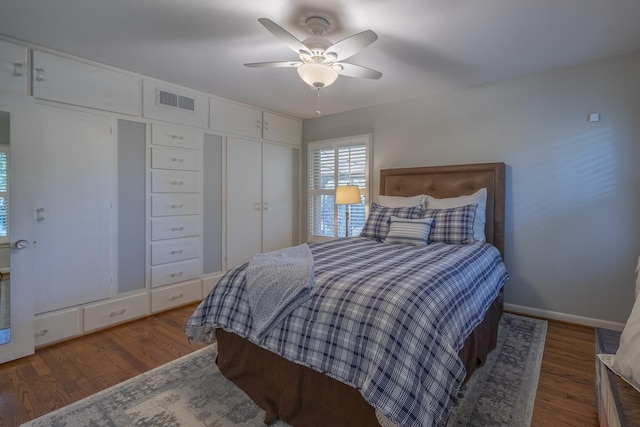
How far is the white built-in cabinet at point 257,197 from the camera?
12.9ft

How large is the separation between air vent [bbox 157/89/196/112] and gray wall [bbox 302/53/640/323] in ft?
A: 9.23

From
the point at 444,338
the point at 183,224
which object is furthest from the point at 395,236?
the point at 183,224

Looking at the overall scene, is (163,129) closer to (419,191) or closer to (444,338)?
(419,191)

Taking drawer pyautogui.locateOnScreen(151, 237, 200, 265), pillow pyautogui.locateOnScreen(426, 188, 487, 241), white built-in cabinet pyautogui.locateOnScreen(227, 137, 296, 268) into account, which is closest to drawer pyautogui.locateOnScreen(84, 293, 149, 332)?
drawer pyautogui.locateOnScreen(151, 237, 200, 265)

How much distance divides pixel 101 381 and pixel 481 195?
3424 mm

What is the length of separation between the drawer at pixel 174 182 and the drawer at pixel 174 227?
30cm

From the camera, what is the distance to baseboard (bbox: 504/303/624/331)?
8.91 feet

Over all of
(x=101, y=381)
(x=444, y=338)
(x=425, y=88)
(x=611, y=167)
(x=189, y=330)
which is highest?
(x=425, y=88)

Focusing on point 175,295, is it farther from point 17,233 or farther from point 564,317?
point 564,317

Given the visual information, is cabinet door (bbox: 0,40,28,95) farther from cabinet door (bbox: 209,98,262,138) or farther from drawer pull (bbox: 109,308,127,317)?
drawer pull (bbox: 109,308,127,317)

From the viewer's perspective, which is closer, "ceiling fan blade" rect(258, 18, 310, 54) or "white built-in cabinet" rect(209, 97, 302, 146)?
"ceiling fan blade" rect(258, 18, 310, 54)

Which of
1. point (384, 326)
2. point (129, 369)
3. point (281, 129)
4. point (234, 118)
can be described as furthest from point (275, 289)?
point (281, 129)

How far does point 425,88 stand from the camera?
11.2ft

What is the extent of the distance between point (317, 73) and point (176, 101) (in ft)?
6.56
